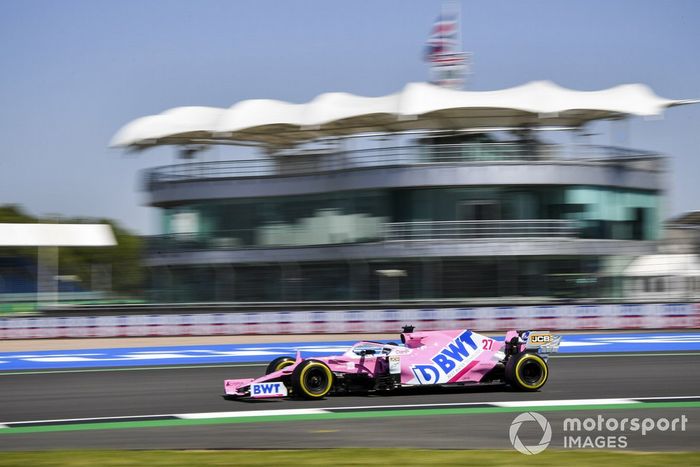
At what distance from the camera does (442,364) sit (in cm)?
1280

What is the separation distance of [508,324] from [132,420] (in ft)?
49.1

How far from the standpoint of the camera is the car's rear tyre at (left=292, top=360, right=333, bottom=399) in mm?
12539

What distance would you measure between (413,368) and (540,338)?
1728 millimetres

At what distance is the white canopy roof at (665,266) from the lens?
94.3 feet

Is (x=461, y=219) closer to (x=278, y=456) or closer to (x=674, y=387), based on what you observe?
(x=674, y=387)

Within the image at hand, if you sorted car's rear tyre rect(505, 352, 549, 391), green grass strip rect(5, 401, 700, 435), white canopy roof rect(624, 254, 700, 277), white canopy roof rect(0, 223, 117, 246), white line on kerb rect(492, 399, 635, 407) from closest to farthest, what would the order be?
1. green grass strip rect(5, 401, 700, 435)
2. white line on kerb rect(492, 399, 635, 407)
3. car's rear tyre rect(505, 352, 549, 391)
4. white canopy roof rect(624, 254, 700, 277)
5. white canopy roof rect(0, 223, 117, 246)

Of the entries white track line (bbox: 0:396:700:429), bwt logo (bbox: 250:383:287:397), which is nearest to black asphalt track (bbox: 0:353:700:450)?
bwt logo (bbox: 250:383:287:397)

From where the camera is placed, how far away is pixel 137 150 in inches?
1629

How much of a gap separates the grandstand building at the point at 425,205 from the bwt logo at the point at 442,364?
19.4 metres

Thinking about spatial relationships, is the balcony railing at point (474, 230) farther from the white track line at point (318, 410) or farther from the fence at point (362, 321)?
the white track line at point (318, 410)

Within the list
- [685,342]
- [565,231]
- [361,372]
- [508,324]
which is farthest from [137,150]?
[361,372]

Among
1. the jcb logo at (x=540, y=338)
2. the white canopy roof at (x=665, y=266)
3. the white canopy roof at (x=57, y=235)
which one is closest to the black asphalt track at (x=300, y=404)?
the jcb logo at (x=540, y=338)

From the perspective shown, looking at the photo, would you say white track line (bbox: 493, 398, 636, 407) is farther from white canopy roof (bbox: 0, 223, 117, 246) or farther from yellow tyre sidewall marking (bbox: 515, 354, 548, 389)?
white canopy roof (bbox: 0, 223, 117, 246)

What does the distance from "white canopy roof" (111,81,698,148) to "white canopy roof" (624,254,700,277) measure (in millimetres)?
5104
